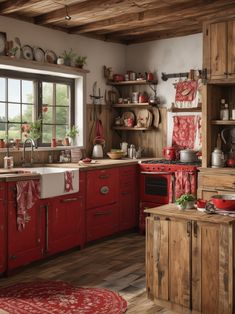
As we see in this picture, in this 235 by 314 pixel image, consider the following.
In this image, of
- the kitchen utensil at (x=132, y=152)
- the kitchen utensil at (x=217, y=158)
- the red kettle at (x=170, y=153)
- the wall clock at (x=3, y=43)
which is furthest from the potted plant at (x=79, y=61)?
the kitchen utensil at (x=217, y=158)

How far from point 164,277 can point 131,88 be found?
4.00m

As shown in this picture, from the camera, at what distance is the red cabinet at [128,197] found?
598 cm

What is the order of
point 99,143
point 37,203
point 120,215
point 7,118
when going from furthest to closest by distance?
point 99,143 → point 120,215 → point 7,118 → point 37,203

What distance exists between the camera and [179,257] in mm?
3342

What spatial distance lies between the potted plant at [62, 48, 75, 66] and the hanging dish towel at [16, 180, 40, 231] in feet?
6.83

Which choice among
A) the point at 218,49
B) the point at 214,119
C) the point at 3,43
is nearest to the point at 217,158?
the point at 214,119

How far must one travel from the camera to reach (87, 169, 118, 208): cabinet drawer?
5.46 metres

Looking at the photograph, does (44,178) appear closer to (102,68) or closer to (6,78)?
(6,78)

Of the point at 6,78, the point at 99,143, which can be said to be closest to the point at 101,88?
the point at 99,143

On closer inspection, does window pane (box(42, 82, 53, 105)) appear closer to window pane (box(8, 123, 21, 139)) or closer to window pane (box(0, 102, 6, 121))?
window pane (box(8, 123, 21, 139))

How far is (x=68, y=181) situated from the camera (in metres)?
4.98

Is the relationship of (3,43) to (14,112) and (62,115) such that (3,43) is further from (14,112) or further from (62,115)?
(62,115)

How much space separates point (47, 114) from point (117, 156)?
113cm

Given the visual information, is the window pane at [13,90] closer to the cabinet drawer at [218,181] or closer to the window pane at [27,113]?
the window pane at [27,113]
